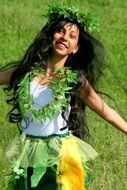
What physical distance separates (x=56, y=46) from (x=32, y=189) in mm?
879

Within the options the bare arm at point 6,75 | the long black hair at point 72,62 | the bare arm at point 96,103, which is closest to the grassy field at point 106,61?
the long black hair at point 72,62

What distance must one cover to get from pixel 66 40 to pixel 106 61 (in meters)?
2.34

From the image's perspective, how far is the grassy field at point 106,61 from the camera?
593 cm

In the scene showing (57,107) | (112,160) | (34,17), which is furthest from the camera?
(34,17)

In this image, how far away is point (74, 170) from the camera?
13.9 feet

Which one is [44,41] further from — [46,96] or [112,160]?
[112,160]

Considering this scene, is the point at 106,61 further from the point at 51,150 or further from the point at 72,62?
the point at 51,150

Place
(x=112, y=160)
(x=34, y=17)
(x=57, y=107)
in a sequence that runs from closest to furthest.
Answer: (x=57, y=107), (x=112, y=160), (x=34, y=17)

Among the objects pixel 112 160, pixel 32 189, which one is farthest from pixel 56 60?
pixel 112 160

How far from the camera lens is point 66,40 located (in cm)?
424

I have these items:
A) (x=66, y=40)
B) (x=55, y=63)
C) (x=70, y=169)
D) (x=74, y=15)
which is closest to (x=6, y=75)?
(x=55, y=63)

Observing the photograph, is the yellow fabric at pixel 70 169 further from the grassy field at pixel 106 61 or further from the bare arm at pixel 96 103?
the grassy field at pixel 106 61

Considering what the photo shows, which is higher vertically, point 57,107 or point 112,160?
point 57,107

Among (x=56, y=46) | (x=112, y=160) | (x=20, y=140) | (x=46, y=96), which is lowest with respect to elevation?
(x=112, y=160)
